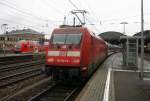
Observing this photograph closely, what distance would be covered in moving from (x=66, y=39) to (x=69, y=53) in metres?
0.99

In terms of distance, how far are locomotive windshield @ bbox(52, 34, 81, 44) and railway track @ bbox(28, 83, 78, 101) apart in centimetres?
229

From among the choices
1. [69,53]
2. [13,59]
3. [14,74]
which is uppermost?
[69,53]

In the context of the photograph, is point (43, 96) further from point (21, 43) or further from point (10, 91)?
point (21, 43)

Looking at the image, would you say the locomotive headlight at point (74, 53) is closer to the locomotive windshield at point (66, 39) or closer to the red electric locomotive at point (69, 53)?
the red electric locomotive at point (69, 53)

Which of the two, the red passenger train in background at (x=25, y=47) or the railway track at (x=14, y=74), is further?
the red passenger train in background at (x=25, y=47)

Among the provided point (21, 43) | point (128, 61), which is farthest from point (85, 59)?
point (21, 43)

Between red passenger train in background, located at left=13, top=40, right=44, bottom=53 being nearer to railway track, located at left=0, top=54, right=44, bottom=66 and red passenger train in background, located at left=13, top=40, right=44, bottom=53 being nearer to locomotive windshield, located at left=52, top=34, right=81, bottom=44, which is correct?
railway track, located at left=0, top=54, right=44, bottom=66

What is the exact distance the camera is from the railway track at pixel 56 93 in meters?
10.1

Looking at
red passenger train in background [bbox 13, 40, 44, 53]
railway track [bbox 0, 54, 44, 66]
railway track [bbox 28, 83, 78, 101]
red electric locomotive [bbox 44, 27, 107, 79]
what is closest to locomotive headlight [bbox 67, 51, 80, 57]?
red electric locomotive [bbox 44, 27, 107, 79]

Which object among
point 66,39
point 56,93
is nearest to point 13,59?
point 66,39

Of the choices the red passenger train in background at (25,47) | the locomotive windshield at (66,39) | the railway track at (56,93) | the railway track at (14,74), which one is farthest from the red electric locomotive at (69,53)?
the red passenger train in background at (25,47)

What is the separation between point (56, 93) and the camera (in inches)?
443

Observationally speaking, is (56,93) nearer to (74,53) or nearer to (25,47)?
(74,53)

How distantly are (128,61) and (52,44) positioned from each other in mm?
9953
